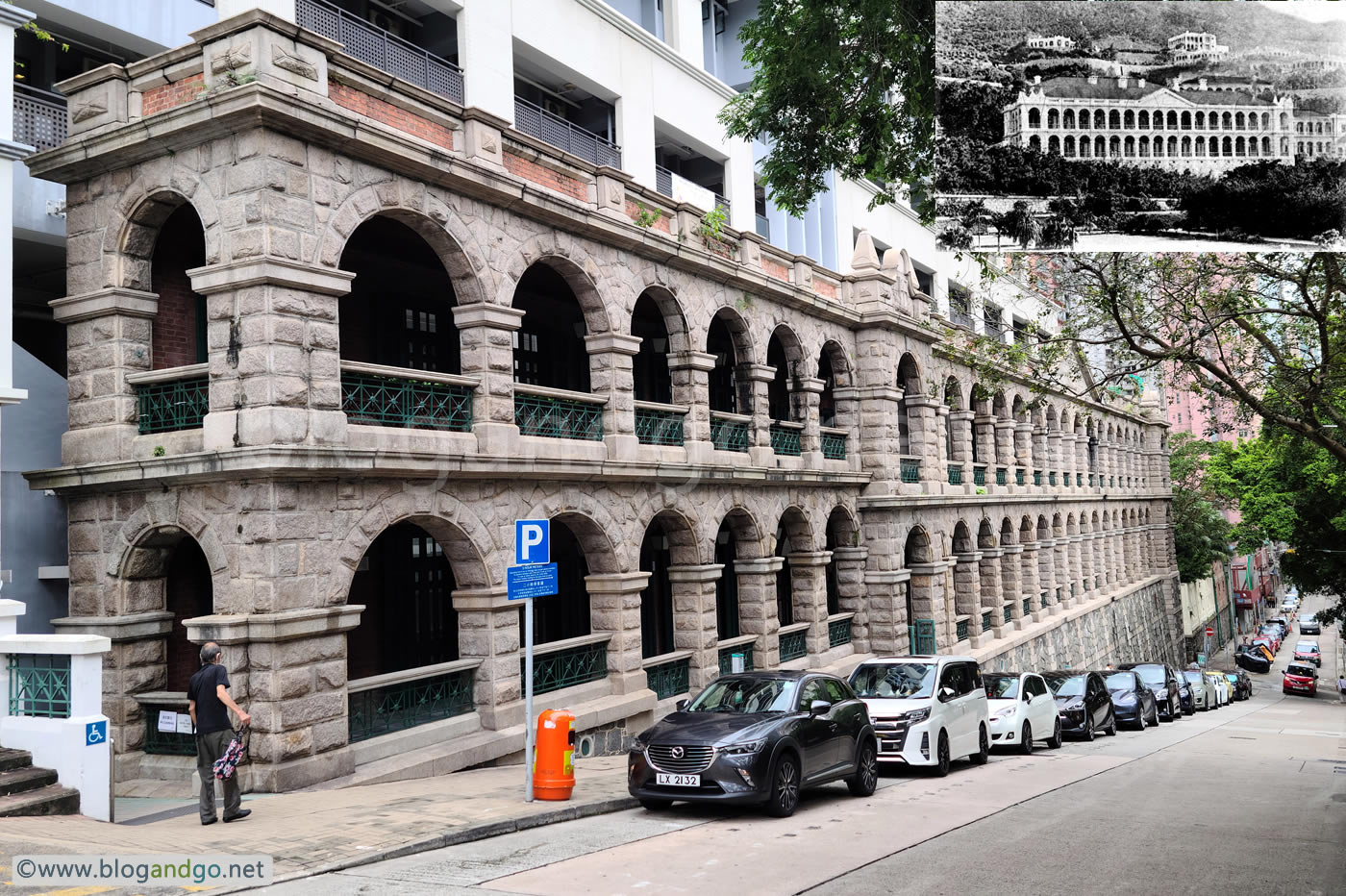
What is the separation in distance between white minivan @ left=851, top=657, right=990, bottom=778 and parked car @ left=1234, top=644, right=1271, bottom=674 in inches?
2382

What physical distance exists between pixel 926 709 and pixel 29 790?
11223 millimetres

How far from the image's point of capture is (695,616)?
20.1m

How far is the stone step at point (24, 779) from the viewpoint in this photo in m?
10.4

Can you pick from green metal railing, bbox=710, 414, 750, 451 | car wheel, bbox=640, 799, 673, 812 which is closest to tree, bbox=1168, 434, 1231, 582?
green metal railing, bbox=710, 414, 750, 451

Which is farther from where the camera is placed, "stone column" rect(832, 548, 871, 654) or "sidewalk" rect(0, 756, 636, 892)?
"stone column" rect(832, 548, 871, 654)

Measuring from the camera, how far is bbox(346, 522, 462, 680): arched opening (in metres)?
18.1

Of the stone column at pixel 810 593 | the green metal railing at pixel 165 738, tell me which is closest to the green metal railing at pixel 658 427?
the stone column at pixel 810 593

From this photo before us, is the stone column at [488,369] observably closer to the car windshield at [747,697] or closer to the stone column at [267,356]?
the stone column at [267,356]

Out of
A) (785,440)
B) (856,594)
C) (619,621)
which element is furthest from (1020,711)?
(619,621)

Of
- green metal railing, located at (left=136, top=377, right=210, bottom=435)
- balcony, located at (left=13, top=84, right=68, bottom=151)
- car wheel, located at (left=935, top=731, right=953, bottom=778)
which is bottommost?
car wheel, located at (left=935, top=731, right=953, bottom=778)

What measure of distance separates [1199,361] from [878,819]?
22.4ft

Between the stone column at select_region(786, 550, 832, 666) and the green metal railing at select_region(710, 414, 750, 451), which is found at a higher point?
the green metal railing at select_region(710, 414, 750, 451)

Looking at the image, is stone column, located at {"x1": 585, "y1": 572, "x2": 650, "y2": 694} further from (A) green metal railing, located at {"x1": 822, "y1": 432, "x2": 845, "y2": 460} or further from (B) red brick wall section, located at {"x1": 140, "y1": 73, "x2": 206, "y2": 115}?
(B) red brick wall section, located at {"x1": 140, "y1": 73, "x2": 206, "y2": 115}

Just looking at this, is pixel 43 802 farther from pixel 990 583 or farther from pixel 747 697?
pixel 990 583
